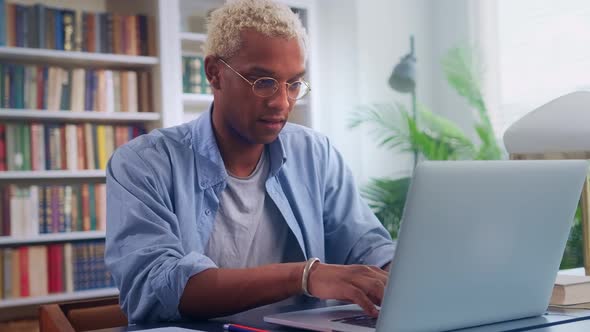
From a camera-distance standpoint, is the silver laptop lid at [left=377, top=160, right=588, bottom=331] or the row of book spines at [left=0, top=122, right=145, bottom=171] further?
the row of book spines at [left=0, top=122, right=145, bottom=171]

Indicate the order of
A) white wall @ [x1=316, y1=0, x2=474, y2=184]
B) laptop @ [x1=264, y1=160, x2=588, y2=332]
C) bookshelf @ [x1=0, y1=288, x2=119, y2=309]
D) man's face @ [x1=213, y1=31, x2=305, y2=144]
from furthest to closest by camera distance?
white wall @ [x1=316, y1=0, x2=474, y2=184] → bookshelf @ [x1=0, y1=288, x2=119, y2=309] → man's face @ [x1=213, y1=31, x2=305, y2=144] → laptop @ [x1=264, y1=160, x2=588, y2=332]

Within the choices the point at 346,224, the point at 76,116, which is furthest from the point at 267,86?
the point at 76,116

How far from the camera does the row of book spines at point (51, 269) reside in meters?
3.13

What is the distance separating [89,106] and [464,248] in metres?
2.77

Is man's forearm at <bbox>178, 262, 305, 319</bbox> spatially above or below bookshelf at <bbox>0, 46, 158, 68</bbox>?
below

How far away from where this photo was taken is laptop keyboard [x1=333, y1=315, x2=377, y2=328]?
90 cm

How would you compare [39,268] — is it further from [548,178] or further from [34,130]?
[548,178]

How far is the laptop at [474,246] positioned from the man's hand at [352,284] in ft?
0.10

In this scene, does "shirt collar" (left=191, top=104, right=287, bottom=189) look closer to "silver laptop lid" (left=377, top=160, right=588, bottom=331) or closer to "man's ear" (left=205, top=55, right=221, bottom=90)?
"man's ear" (left=205, top=55, right=221, bottom=90)

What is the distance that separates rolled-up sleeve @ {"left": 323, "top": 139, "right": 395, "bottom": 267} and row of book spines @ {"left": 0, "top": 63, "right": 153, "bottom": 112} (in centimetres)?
193

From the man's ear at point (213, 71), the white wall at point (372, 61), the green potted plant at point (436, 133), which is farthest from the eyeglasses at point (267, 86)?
the white wall at point (372, 61)

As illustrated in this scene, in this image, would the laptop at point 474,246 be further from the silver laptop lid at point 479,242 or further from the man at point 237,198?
the man at point 237,198

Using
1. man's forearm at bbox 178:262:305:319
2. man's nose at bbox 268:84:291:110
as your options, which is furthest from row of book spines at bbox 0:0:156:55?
man's forearm at bbox 178:262:305:319

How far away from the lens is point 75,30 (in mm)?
3270
